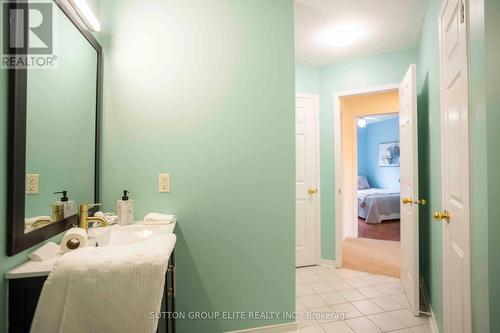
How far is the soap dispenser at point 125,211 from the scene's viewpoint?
1.63 m

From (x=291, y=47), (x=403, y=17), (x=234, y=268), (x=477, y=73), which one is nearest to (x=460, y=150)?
(x=477, y=73)

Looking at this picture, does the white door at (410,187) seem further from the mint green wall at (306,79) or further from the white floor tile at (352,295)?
the mint green wall at (306,79)

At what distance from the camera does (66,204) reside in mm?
1353

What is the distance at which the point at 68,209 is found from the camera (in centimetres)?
138

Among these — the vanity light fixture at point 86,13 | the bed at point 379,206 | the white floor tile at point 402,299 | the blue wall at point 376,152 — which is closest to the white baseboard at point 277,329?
the white floor tile at point 402,299

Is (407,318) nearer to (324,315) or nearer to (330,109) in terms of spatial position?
(324,315)

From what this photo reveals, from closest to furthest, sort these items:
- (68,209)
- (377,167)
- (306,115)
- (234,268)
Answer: (68,209) → (234,268) → (306,115) → (377,167)

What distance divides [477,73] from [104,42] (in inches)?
83.1

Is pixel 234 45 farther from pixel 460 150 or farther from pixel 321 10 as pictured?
pixel 460 150

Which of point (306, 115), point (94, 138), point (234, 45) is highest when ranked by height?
point (234, 45)

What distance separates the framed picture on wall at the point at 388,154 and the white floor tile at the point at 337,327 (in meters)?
5.60

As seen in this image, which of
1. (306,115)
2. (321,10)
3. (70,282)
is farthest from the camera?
(306,115)

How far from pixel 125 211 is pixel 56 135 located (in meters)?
0.59

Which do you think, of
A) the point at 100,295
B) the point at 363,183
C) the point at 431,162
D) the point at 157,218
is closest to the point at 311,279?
the point at 431,162
